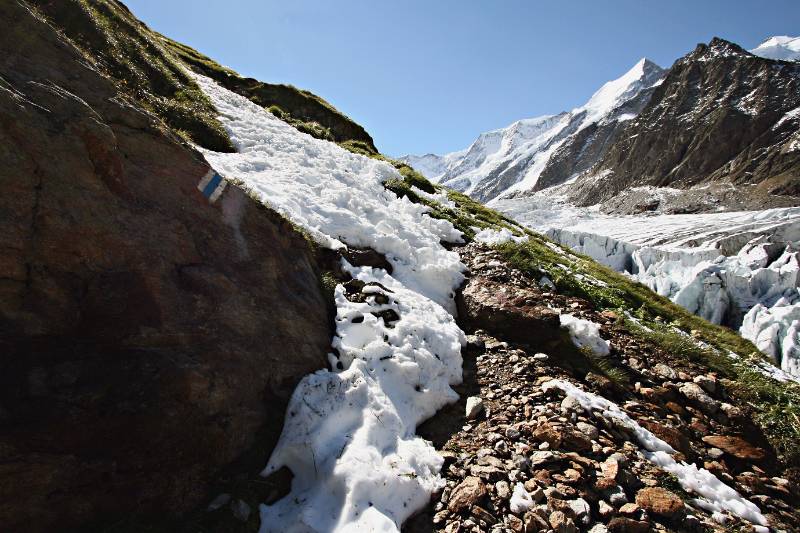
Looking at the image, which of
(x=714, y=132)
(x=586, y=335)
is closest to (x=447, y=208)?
(x=586, y=335)

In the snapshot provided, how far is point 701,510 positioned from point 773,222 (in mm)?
52118

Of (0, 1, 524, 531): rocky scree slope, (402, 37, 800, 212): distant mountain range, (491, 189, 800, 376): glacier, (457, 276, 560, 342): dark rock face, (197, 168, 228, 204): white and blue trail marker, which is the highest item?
(402, 37, 800, 212): distant mountain range

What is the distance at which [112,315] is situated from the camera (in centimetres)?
384

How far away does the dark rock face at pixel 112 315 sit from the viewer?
10.6ft

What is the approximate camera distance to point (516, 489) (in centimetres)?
420

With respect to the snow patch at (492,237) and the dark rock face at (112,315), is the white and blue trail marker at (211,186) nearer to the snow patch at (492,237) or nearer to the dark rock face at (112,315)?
the dark rock face at (112,315)

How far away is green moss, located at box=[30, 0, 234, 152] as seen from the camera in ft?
38.1

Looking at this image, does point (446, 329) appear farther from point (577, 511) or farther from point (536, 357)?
point (577, 511)

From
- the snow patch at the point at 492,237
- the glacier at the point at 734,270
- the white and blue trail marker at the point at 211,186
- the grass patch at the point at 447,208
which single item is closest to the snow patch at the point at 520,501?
the white and blue trail marker at the point at 211,186

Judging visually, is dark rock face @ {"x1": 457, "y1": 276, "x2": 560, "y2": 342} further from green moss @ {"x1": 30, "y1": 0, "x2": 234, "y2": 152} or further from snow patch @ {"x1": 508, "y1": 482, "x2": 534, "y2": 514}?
green moss @ {"x1": 30, "y1": 0, "x2": 234, "y2": 152}

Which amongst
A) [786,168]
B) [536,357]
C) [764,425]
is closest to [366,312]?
[536,357]

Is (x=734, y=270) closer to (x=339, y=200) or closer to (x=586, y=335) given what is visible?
(x=586, y=335)

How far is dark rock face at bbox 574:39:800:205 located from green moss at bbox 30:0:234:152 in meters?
106

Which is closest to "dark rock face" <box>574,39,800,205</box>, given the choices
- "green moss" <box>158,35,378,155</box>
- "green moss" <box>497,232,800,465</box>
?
"green moss" <box>158,35,378,155</box>
